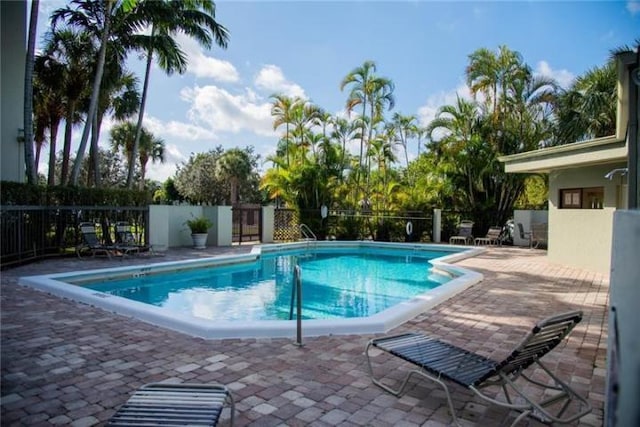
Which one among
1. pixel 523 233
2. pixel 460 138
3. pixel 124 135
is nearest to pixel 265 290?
pixel 523 233

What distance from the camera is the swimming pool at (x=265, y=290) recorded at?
5.25 metres

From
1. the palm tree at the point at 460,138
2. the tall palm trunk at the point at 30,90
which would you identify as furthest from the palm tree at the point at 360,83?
the tall palm trunk at the point at 30,90

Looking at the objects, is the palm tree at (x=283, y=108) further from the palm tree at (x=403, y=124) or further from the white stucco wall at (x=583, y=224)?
the white stucco wall at (x=583, y=224)

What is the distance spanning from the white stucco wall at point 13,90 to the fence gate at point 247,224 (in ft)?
25.4

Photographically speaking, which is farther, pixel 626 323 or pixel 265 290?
pixel 265 290

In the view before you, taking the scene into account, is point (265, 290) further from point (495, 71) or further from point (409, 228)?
point (495, 71)

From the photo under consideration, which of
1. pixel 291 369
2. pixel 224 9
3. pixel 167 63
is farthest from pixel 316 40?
pixel 291 369

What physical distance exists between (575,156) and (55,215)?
14240mm

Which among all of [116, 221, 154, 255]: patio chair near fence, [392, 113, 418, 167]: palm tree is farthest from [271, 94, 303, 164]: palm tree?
[116, 221, 154, 255]: patio chair near fence

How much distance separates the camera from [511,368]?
3021mm

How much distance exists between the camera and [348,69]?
1958 cm

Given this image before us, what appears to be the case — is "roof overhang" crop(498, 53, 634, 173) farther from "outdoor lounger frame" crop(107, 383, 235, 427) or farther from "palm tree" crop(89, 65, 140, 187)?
"palm tree" crop(89, 65, 140, 187)

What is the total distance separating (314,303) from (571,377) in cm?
547

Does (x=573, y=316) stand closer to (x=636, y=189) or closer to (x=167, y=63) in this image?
(x=636, y=189)
